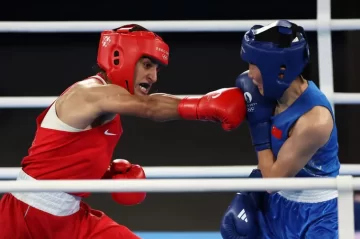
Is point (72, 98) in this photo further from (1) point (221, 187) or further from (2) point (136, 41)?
(1) point (221, 187)

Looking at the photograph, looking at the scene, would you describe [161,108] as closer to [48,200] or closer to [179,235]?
[48,200]

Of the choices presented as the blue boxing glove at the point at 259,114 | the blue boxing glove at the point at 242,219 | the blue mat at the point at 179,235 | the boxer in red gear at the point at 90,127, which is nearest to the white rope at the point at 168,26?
the boxer in red gear at the point at 90,127

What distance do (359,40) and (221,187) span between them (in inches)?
87.2

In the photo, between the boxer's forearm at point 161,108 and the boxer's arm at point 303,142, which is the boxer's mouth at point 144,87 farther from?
the boxer's arm at point 303,142

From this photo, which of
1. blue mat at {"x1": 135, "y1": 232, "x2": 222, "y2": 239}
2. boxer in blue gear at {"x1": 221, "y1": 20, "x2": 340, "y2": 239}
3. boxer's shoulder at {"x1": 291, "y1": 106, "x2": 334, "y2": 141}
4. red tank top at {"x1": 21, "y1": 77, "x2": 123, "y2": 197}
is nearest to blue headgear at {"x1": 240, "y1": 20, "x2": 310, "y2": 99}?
boxer in blue gear at {"x1": 221, "y1": 20, "x2": 340, "y2": 239}

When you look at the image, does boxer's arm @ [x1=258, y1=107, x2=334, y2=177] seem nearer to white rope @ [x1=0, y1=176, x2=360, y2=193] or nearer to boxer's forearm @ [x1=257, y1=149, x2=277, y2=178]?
boxer's forearm @ [x1=257, y1=149, x2=277, y2=178]

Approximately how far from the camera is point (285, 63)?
217 centimetres

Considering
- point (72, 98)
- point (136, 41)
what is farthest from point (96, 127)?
point (136, 41)

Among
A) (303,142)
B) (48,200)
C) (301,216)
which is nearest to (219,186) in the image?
(303,142)

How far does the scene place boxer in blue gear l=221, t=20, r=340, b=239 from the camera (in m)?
2.19

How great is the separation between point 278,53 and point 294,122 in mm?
218

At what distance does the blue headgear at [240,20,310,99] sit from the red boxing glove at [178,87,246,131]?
11cm

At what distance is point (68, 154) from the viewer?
92.3 inches

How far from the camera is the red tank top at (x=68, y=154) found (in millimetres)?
2336
